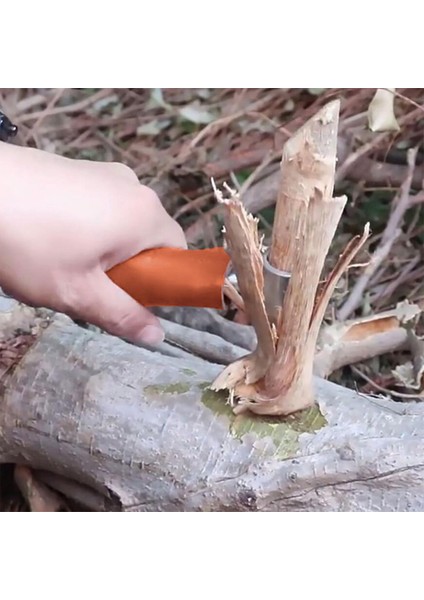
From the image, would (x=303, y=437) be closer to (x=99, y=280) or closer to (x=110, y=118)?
(x=99, y=280)

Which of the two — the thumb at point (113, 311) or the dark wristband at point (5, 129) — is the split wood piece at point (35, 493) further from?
the dark wristband at point (5, 129)

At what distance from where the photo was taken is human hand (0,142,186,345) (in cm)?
53

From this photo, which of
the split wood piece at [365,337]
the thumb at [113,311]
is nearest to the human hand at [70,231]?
the thumb at [113,311]

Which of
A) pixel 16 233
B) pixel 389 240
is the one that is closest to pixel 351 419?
pixel 389 240

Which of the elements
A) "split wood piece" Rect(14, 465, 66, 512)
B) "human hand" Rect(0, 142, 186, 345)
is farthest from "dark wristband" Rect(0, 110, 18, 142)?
"split wood piece" Rect(14, 465, 66, 512)

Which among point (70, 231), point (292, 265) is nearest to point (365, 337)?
point (292, 265)

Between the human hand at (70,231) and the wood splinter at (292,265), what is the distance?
0.06 m

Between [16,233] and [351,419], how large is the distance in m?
0.25

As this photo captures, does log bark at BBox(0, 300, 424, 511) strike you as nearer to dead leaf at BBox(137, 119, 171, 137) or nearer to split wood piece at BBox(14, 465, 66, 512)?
split wood piece at BBox(14, 465, 66, 512)

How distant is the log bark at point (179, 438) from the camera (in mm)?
588

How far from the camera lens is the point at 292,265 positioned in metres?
0.56

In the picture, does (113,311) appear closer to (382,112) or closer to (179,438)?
(179,438)

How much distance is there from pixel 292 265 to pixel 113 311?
12 centimetres

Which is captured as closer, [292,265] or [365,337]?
[292,265]
